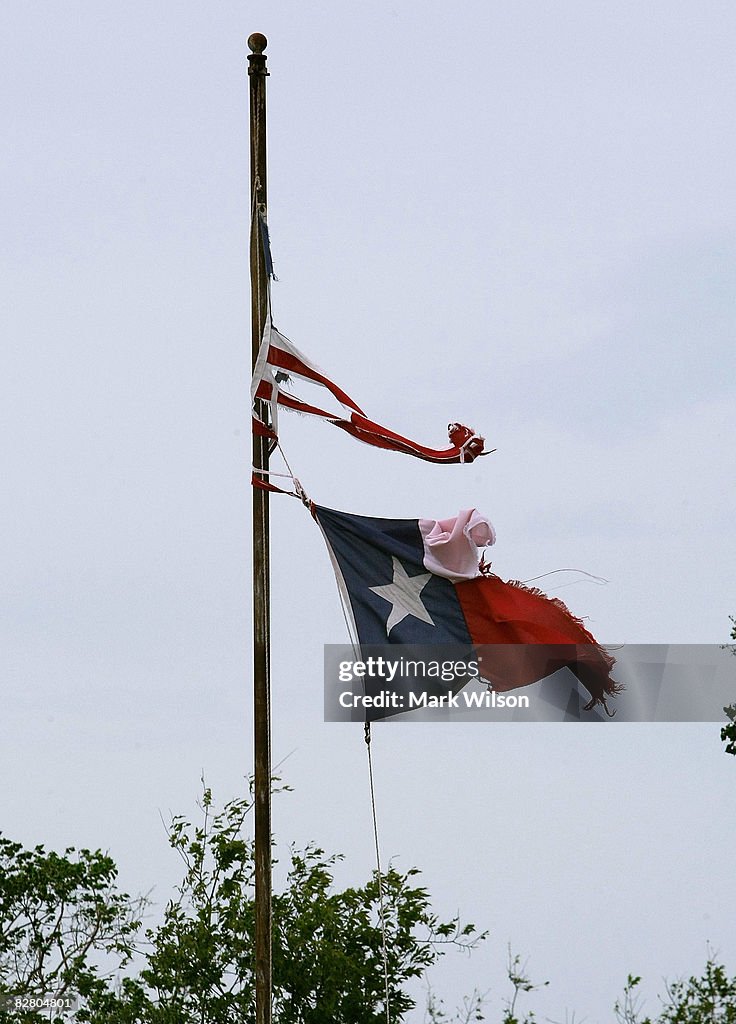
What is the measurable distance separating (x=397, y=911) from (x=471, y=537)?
9408 mm

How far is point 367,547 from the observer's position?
464 inches

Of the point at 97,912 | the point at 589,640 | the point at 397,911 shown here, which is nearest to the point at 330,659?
the point at 589,640

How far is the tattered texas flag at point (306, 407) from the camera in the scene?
1155 cm

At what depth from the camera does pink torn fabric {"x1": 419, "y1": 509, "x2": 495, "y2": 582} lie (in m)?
11.9

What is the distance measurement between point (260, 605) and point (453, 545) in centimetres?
147

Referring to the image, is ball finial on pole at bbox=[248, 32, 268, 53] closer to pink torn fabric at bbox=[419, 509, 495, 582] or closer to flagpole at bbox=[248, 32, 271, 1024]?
flagpole at bbox=[248, 32, 271, 1024]

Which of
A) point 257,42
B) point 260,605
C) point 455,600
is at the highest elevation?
point 257,42

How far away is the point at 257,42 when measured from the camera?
1195cm

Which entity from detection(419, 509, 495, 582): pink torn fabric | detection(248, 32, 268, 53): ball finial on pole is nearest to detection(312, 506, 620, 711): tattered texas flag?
detection(419, 509, 495, 582): pink torn fabric

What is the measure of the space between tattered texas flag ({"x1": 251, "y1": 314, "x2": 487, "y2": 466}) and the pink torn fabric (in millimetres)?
447

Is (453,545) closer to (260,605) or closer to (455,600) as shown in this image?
(455,600)

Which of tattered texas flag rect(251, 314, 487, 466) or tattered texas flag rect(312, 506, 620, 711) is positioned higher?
tattered texas flag rect(251, 314, 487, 466)

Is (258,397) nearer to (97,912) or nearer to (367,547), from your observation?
(367,547)

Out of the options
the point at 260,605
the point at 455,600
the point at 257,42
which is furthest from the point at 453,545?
the point at 257,42
